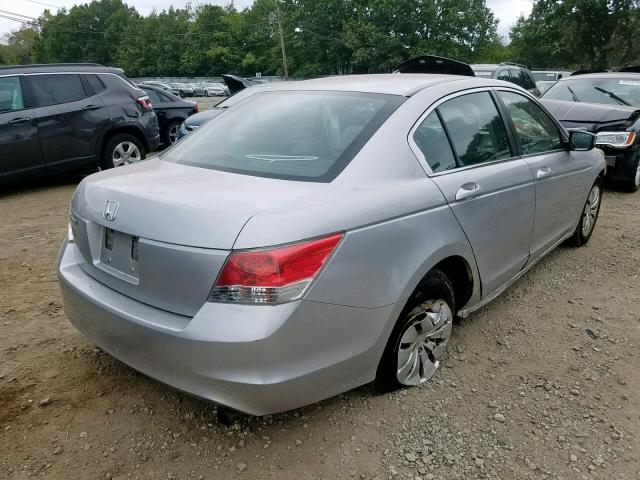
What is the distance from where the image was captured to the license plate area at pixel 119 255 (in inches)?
82.8

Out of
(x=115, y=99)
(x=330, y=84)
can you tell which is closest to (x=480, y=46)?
(x=115, y=99)

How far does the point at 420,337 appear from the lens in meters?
2.59

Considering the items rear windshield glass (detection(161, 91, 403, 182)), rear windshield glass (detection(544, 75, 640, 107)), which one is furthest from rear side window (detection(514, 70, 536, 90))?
rear windshield glass (detection(161, 91, 403, 182))

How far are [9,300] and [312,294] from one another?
2764 millimetres

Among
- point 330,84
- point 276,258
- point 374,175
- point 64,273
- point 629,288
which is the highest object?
point 330,84

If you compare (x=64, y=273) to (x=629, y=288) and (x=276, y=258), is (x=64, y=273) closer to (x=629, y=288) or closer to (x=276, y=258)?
(x=276, y=258)

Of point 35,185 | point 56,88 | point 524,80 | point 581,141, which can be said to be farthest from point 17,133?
point 524,80

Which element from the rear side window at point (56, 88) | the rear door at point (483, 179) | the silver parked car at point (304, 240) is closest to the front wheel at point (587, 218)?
the rear door at point (483, 179)

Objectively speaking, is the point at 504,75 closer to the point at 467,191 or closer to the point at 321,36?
the point at 467,191

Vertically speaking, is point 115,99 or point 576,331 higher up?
point 115,99

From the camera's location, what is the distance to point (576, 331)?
10.9ft

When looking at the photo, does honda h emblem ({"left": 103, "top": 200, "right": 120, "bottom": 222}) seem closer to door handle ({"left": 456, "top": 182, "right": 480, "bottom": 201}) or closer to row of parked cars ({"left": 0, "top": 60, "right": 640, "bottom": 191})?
door handle ({"left": 456, "top": 182, "right": 480, "bottom": 201})

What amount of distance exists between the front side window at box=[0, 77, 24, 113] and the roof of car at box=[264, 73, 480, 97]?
496cm

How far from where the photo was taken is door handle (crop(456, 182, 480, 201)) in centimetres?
261
